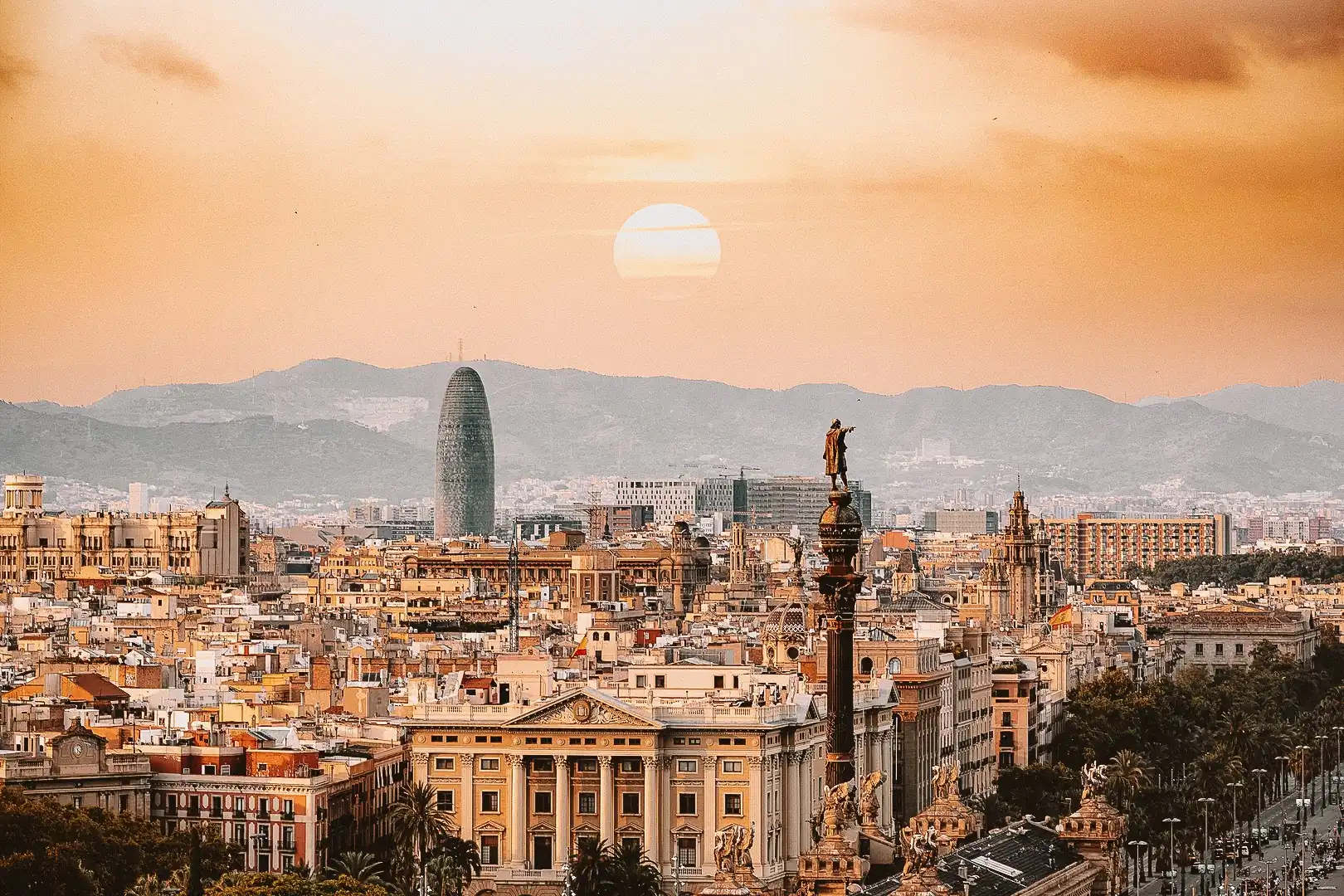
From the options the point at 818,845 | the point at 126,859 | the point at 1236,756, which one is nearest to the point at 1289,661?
the point at 1236,756

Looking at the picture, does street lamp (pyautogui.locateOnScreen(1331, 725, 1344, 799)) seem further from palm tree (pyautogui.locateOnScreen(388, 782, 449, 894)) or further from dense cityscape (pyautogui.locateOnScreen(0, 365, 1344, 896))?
palm tree (pyautogui.locateOnScreen(388, 782, 449, 894))

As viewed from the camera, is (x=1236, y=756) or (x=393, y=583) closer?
(x=1236, y=756)

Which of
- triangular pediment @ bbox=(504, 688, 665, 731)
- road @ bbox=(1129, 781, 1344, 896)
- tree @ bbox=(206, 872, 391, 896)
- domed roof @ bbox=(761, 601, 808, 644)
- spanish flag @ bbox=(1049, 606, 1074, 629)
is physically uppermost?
domed roof @ bbox=(761, 601, 808, 644)

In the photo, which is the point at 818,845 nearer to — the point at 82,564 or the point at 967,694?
the point at 967,694

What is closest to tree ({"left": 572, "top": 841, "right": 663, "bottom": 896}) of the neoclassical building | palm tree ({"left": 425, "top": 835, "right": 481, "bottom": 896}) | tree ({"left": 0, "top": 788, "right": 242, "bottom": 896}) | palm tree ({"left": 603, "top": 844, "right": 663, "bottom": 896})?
palm tree ({"left": 603, "top": 844, "right": 663, "bottom": 896})

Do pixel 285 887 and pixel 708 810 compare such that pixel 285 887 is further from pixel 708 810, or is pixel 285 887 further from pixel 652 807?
pixel 708 810

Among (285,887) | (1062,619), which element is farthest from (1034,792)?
(1062,619)

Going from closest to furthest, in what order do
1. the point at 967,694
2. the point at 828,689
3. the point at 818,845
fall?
the point at 818,845 < the point at 828,689 < the point at 967,694
